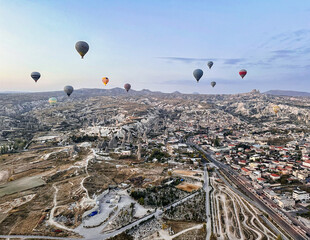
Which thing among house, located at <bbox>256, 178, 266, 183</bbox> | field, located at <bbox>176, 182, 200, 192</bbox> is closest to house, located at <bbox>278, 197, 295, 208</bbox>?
house, located at <bbox>256, 178, 266, 183</bbox>

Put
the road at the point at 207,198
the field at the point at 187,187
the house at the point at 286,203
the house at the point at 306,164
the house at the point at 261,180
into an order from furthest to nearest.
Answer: the house at the point at 306,164
the house at the point at 261,180
the field at the point at 187,187
the house at the point at 286,203
the road at the point at 207,198

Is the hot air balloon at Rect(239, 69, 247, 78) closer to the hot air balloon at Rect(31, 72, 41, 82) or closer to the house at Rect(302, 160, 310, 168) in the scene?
the house at Rect(302, 160, 310, 168)

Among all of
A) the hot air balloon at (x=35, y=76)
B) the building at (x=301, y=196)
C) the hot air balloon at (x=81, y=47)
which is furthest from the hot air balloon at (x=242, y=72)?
the hot air balloon at (x=35, y=76)

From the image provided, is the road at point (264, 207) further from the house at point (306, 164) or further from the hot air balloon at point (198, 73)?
the hot air balloon at point (198, 73)

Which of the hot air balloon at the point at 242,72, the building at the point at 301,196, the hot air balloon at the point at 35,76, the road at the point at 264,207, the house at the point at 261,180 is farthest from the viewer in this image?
the hot air balloon at the point at 242,72

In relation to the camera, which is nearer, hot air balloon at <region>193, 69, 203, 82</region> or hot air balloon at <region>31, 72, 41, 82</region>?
hot air balloon at <region>193, 69, 203, 82</region>

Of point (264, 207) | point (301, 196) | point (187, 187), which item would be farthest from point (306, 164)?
point (187, 187)

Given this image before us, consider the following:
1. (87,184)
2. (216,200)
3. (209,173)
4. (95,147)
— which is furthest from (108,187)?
(95,147)

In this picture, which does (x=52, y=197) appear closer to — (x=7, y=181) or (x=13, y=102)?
(x=7, y=181)

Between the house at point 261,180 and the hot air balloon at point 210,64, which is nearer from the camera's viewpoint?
the house at point 261,180
